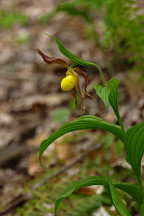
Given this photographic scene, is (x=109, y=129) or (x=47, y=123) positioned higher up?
(x=109, y=129)

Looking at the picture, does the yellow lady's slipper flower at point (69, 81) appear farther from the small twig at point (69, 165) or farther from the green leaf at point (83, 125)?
the small twig at point (69, 165)

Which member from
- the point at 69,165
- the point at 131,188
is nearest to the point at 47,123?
the point at 69,165

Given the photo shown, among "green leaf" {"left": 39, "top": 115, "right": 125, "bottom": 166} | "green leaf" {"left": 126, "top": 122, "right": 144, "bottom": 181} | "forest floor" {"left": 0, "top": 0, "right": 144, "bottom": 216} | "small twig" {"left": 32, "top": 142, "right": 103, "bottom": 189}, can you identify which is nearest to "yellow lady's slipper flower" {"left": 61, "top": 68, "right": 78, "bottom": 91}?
"green leaf" {"left": 39, "top": 115, "right": 125, "bottom": 166}

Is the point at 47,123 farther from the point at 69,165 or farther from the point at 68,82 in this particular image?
the point at 68,82

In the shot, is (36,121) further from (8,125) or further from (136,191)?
(136,191)

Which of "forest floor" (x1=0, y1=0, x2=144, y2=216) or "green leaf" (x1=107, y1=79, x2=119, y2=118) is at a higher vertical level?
"green leaf" (x1=107, y1=79, x2=119, y2=118)

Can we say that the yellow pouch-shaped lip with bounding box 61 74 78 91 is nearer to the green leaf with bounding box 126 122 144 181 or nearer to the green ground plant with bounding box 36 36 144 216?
the green ground plant with bounding box 36 36 144 216

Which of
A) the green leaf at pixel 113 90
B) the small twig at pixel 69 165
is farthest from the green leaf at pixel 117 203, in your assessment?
the small twig at pixel 69 165
